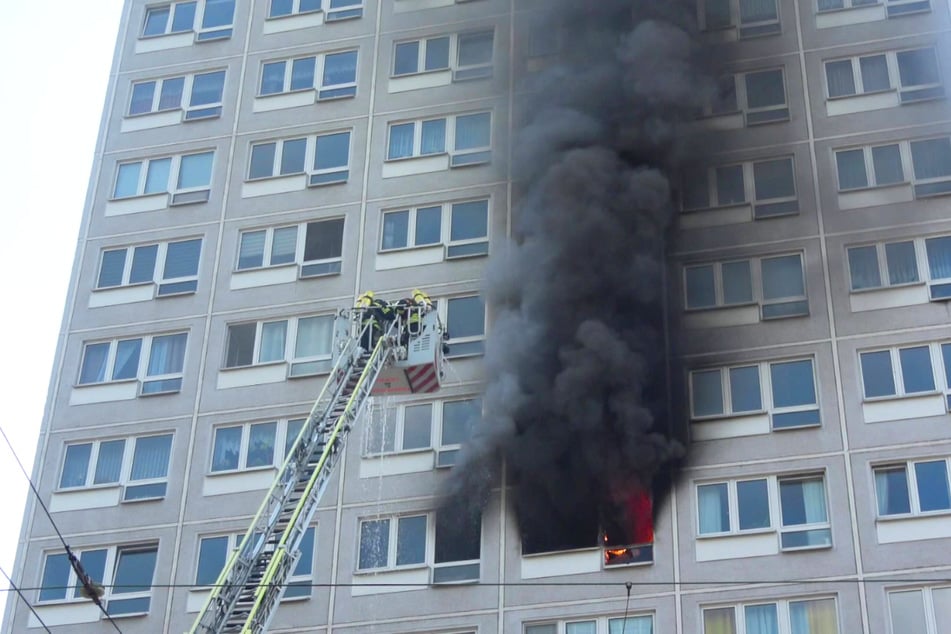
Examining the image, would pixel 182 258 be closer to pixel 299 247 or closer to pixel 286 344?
pixel 299 247

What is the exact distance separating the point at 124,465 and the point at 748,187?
13.6 meters

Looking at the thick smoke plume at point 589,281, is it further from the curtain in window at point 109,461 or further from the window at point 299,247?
the curtain in window at point 109,461

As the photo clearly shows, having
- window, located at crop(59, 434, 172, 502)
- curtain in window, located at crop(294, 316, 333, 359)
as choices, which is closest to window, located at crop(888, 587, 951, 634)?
curtain in window, located at crop(294, 316, 333, 359)

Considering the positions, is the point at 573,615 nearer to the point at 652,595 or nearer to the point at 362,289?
the point at 652,595

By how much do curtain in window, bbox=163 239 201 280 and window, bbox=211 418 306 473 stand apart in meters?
4.10

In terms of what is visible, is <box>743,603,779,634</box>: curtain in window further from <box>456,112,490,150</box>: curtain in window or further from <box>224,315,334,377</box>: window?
<box>456,112,490,150</box>: curtain in window

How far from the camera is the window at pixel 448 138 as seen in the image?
34906mm

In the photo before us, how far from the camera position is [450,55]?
36562 mm

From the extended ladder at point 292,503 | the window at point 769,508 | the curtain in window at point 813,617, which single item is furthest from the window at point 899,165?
the extended ladder at point 292,503

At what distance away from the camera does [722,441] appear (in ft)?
98.6

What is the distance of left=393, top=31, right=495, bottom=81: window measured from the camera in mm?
36156

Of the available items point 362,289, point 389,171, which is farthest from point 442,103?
point 362,289

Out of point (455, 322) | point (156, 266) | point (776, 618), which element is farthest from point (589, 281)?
point (156, 266)

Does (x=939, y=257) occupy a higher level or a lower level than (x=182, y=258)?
lower
